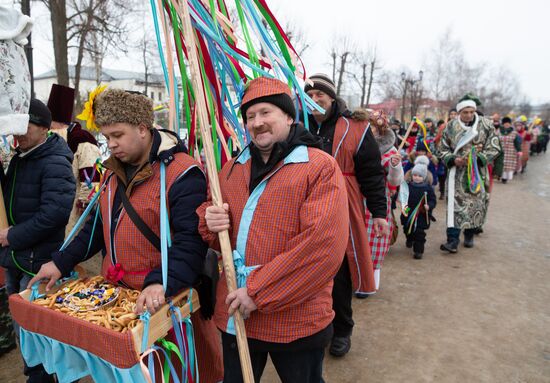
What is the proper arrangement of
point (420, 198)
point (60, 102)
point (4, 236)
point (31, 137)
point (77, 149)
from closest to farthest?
point (4, 236)
point (31, 137)
point (77, 149)
point (60, 102)
point (420, 198)

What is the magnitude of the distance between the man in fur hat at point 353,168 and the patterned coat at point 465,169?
9.52ft

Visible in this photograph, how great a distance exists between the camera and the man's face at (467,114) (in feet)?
16.8

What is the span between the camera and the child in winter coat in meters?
5.13

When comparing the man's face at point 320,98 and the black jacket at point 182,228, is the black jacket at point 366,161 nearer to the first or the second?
the man's face at point 320,98

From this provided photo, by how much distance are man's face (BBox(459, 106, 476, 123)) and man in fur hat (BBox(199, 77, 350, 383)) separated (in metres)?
4.13

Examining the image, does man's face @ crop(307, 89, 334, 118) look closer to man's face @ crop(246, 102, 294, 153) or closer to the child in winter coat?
man's face @ crop(246, 102, 294, 153)

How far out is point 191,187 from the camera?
1.85 m

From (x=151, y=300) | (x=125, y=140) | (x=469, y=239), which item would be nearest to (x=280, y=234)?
(x=151, y=300)

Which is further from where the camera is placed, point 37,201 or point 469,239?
point 469,239

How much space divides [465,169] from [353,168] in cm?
311

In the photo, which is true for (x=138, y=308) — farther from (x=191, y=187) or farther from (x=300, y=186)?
(x=300, y=186)

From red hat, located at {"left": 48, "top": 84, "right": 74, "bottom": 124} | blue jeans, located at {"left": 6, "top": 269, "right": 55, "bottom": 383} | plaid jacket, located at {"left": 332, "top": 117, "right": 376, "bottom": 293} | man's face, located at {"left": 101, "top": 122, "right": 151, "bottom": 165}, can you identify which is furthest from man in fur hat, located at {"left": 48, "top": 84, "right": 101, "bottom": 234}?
plaid jacket, located at {"left": 332, "top": 117, "right": 376, "bottom": 293}

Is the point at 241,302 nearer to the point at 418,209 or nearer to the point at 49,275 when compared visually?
the point at 49,275

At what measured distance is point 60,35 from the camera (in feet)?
33.1
